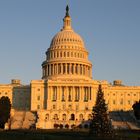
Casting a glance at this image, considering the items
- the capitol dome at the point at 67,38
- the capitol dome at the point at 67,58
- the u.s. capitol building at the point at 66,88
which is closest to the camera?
the u.s. capitol building at the point at 66,88

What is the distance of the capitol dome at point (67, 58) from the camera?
576ft

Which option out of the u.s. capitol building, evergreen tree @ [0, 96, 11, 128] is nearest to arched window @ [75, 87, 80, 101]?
the u.s. capitol building

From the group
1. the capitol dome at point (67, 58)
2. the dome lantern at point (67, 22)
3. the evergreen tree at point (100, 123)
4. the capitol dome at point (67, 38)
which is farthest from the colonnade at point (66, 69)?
the evergreen tree at point (100, 123)

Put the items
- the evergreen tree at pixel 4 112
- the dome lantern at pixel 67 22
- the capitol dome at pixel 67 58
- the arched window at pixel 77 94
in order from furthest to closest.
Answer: the dome lantern at pixel 67 22, the capitol dome at pixel 67 58, the arched window at pixel 77 94, the evergreen tree at pixel 4 112

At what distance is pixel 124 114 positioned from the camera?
15025 cm

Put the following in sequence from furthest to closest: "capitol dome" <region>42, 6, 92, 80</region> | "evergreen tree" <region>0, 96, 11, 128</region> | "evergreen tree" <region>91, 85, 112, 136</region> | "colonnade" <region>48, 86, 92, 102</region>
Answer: "capitol dome" <region>42, 6, 92, 80</region>, "colonnade" <region>48, 86, 92, 102</region>, "evergreen tree" <region>0, 96, 11, 128</region>, "evergreen tree" <region>91, 85, 112, 136</region>

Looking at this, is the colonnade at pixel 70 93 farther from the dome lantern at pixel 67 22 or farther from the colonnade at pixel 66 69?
the dome lantern at pixel 67 22

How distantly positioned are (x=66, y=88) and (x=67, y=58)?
16649 mm

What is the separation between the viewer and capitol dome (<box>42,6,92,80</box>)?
576 ft

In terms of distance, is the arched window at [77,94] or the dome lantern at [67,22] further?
the dome lantern at [67,22]

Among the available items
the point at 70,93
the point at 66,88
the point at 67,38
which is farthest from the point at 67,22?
the point at 70,93

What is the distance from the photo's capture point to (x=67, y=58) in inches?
6969

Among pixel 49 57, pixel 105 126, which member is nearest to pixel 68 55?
pixel 49 57

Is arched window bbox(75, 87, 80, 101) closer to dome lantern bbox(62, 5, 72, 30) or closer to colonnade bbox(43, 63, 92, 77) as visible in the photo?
colonnade bbox(43, 63, 92, 77)
